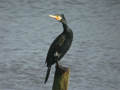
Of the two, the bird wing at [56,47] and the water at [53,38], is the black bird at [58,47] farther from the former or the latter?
the water at [53,38]

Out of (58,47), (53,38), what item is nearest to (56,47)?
(58,47)

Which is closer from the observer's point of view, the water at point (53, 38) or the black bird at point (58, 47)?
the black bird at point (58, 47)

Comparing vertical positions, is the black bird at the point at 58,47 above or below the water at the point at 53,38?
above

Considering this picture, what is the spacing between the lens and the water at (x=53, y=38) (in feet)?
31.9

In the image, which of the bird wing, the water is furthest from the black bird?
the water

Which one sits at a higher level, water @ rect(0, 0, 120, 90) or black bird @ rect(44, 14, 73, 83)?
black bird @ rect(44, 14, 73, 83)

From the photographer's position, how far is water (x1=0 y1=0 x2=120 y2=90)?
9711 millimetres

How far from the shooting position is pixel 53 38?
1168cm

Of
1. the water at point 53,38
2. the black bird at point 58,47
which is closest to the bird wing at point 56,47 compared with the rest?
the black bird at point 58,47

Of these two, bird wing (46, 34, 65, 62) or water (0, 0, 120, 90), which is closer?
bird wing (46, 34, 65, 62)

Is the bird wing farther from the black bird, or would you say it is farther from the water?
the water

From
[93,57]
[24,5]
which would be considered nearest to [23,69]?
[93,57]

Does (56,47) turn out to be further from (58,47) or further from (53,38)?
(53,38)

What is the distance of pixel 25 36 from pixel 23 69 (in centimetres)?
199
